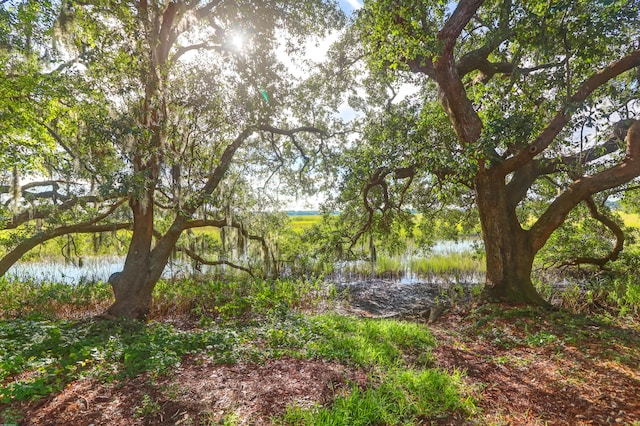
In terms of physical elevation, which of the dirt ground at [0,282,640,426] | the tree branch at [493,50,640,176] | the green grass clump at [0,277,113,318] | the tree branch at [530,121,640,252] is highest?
the tree branch at [493,50,640,176]

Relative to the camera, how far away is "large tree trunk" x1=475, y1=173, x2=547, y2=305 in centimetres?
664

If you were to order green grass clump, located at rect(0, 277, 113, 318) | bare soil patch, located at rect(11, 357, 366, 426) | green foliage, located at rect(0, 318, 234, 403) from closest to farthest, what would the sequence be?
1. bare soil patch, located at rect(11, 357, 366, 426)
2. green foliage, located at rect(0, 318, 234, 403)
3. green grass clump, located at rect(0, 277, 113, 318)

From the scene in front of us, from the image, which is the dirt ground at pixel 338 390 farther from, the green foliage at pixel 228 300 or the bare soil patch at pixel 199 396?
the green foliage at pixel 228 300

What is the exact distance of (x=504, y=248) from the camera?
262 inches

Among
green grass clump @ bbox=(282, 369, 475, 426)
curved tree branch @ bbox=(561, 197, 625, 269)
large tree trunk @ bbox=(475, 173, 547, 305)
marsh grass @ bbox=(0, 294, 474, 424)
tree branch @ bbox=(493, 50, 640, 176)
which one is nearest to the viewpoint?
green grass clump @ bbox=(282, 369, 475, 426)

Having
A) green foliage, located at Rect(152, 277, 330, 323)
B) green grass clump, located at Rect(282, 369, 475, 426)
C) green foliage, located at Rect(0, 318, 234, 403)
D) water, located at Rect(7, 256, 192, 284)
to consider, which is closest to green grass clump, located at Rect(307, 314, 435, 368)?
green grass clump, located at Rect(282, 369, 475, 426)

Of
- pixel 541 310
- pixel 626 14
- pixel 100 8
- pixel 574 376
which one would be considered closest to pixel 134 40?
pixel 100 8

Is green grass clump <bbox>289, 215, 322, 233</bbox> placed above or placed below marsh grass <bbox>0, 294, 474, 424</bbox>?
above

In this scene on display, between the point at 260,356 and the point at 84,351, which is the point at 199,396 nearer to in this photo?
the point at 260,356

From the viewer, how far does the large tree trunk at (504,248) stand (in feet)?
21.8

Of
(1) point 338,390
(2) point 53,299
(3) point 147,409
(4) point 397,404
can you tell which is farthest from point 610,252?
(2) point 53,299

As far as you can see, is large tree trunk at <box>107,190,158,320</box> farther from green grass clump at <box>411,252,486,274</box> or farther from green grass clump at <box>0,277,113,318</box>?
green grass clump at <box>411,252,486,274</box>

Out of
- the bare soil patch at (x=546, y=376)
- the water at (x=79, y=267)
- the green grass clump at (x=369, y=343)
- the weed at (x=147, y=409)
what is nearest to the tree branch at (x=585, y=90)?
the bare soil patch at (x=546, y=376)

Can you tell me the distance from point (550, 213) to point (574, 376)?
392cm
